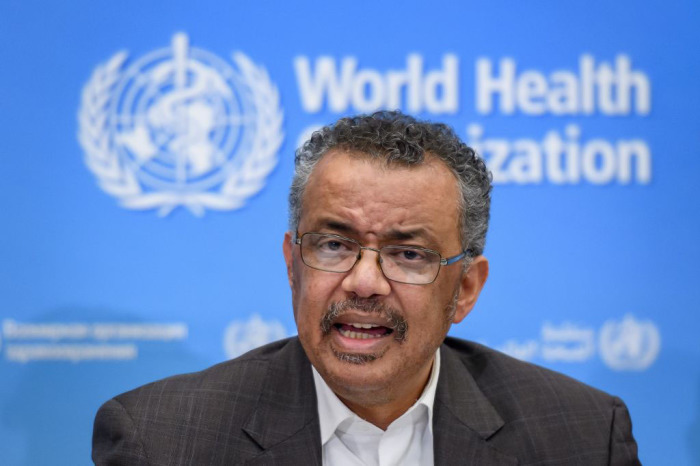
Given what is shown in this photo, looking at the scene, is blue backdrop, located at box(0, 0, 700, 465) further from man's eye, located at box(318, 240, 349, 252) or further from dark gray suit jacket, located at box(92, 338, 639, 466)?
man's eye, located at box(318, 240, 349, 252)

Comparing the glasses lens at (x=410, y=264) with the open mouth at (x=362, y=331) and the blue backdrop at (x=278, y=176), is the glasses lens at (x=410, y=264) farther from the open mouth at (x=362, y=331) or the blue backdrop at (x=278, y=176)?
the blue backdrop at (x=278, y=176)

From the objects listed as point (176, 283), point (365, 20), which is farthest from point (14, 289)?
point (365, 20)

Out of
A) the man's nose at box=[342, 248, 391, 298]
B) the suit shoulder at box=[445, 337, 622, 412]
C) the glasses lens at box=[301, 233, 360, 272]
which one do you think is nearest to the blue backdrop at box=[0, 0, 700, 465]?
the suit shoulder at box=[445, 337, 622, 412]

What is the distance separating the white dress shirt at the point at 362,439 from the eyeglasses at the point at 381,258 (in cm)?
39

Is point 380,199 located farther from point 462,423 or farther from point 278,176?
point 278,176

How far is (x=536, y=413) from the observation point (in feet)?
7.36

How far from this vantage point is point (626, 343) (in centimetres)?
307

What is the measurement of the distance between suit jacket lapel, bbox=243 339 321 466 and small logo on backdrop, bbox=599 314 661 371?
4.77 feet

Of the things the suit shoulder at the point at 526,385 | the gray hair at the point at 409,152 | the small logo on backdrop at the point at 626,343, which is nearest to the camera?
the gray hair at the point at 409,152

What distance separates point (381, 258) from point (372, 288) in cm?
9

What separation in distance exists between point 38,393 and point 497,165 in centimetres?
199

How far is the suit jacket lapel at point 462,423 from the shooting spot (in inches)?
82.0

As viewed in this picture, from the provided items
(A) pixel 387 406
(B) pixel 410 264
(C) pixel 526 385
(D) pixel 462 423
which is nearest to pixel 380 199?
(B) pixel 410 264

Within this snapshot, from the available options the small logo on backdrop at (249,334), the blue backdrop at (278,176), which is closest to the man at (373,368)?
the small logo on backdrop at (249,334)
